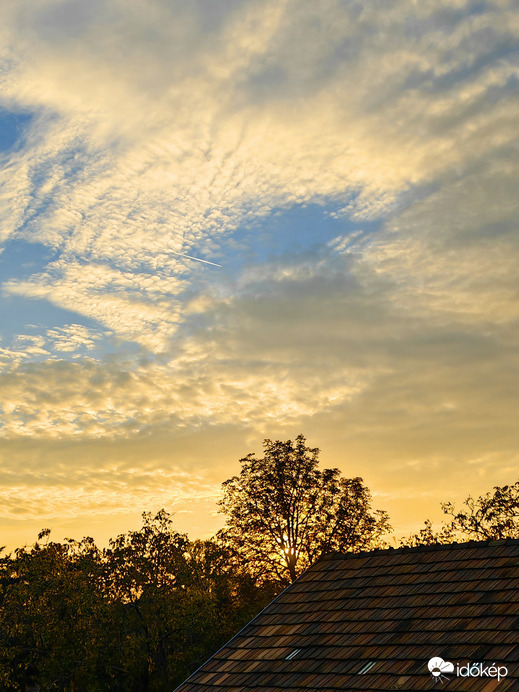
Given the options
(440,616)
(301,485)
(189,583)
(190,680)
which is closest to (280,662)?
(190,680)

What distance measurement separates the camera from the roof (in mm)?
12125

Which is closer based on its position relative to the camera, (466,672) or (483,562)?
(466,672)

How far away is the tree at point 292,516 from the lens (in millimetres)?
50781

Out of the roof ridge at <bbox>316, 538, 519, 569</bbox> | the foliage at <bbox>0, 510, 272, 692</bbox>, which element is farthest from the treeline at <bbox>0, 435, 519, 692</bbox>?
the roof ridge at <bbox>316, 538, 519, 569</bbox>

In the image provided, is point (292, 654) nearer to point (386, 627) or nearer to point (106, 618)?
point (386, 627)

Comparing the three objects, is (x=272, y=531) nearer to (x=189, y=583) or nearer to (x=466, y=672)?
(x=189, y=583)

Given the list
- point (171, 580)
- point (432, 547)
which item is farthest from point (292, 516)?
point (432, 547)

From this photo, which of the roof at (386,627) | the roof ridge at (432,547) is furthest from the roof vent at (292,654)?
the roof ridge at (432,547)

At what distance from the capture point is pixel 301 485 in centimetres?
5175

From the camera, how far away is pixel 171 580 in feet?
144

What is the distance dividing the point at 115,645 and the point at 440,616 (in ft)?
104

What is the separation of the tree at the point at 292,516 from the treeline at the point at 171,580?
0.26 ft

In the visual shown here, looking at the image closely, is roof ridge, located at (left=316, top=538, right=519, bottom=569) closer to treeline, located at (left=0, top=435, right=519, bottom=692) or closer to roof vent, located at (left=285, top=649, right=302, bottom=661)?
roof vent, located at (left=285, top=649, right=302, bottom=661)

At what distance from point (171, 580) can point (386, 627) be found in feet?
106
